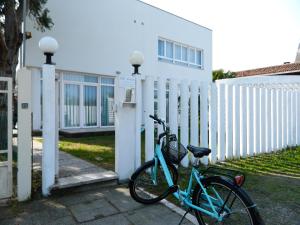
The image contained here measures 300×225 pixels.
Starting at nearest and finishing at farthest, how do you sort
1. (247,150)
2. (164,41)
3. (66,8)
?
(247,150), (66,8), (164,41)

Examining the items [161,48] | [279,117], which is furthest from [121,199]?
[161,48]

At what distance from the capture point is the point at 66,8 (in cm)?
1193

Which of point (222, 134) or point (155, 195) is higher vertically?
point (222, 134)

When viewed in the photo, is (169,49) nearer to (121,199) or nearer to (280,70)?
(280,70)

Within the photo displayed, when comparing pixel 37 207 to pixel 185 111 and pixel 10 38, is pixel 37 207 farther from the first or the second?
pixel 10 38

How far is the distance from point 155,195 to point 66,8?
10705 millimetres

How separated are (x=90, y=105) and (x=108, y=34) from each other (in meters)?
3.71

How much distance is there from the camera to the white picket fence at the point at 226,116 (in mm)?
5152

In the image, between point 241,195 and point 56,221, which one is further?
point 56,221

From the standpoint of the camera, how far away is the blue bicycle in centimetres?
263

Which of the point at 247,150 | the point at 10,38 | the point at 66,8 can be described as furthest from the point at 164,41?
the point at 247,150

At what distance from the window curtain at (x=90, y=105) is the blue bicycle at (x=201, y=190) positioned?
30.9 ft

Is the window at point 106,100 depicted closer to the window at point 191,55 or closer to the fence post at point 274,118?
the window at point 191,55

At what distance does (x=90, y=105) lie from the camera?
13.0 metres
